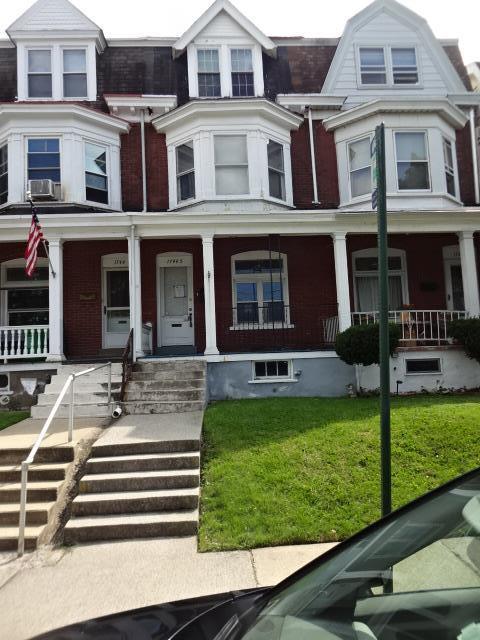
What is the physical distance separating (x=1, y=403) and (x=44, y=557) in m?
6.39

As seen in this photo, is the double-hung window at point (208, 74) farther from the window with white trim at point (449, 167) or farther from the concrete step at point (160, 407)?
the concrete step at point (160, 407)

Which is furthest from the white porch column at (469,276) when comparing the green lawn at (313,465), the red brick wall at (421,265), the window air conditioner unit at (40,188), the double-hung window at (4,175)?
the double-hung window at (4,175)

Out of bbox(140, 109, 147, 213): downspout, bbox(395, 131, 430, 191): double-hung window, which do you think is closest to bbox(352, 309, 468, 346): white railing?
bbox(395, 131, 430, 191): double-hung window

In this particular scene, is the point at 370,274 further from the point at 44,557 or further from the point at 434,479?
the point at 44,557

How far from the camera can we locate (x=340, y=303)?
35.6 feet

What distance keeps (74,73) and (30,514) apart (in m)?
13.0

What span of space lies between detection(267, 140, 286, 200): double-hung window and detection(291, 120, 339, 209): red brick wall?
515 mm

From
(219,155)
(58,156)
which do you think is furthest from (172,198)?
(58,156)

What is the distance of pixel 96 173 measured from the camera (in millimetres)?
12641

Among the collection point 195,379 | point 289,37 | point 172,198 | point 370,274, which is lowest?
point 195,379

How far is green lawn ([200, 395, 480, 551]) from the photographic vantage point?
480 cm

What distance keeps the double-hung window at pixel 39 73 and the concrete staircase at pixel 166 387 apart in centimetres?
910

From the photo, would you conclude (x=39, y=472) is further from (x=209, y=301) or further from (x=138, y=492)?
(x=209, y=301)

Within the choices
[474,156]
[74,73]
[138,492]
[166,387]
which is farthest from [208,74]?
[138,492]
